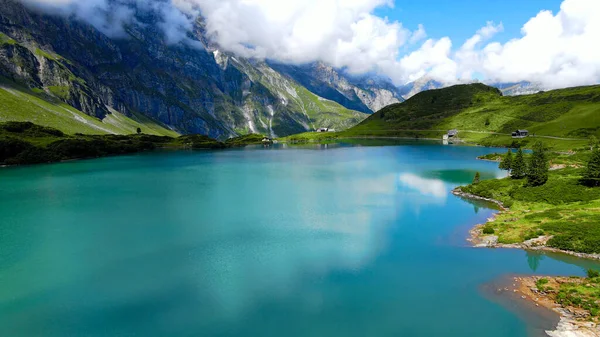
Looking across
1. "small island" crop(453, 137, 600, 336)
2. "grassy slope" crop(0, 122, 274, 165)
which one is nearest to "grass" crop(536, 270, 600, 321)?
"small island" crop(453, 137, 600, 336)

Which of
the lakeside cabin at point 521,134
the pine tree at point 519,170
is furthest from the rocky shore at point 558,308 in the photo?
the lakeside cabin at point 521,134

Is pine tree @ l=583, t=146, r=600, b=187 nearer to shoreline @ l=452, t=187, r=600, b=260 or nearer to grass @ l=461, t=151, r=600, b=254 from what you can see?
grass @ l=461, t=151, r=600, b=254

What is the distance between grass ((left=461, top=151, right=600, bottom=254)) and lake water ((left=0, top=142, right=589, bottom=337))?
10.5 feet

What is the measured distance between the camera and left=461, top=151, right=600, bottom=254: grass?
4028 cm

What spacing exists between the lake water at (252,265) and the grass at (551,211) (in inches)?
126

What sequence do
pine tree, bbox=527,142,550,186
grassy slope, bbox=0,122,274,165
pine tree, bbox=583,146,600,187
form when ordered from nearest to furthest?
pine tree, bbox=583,146,600,187 < pine tree, bbox=527,142,550,186 < grassy slope, bbox=0,122,274,165

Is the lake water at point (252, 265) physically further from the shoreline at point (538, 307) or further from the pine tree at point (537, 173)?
the pine tree at point (537, 173)

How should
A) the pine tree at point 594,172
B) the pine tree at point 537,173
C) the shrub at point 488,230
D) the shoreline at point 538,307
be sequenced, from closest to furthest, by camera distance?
the shoreline at point 538,307
the shrub at point 488,230
the pine tree at point 594,172
the pine tree at point 537,173

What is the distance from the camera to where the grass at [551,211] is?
1586 inches

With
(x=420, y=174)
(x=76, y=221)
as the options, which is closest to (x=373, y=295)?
(x=76, y=221)

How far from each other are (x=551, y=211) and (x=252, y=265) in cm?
3899

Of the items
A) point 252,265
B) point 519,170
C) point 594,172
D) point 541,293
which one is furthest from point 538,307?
point 519,170

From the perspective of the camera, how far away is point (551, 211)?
48.8 metres

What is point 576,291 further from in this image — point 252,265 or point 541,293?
point 252,265
